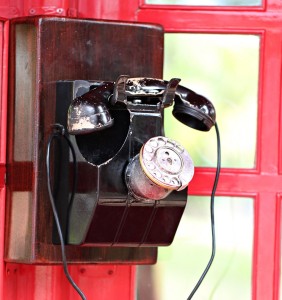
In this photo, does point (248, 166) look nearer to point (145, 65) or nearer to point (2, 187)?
point (145, 65)

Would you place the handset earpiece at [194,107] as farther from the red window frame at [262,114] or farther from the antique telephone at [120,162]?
the red window frame at [262,114]

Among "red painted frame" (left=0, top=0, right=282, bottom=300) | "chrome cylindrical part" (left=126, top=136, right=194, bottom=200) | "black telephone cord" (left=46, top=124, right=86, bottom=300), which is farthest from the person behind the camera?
"red painted frame" (left=0, top=0, right=282, bottom=300)

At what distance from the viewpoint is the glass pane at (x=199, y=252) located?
220 centimetres

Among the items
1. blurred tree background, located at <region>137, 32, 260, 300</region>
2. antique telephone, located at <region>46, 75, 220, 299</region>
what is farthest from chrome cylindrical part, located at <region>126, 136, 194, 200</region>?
blurred tree background, located at <region>137, 32, 260, 300</region>

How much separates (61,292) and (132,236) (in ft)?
0.81

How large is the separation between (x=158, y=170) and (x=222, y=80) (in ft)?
1.42

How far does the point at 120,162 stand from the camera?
1.91 metres

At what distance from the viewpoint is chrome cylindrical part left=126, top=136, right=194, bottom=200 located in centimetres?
184

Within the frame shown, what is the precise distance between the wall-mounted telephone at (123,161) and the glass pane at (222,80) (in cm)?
20

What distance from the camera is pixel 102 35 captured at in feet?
6.78

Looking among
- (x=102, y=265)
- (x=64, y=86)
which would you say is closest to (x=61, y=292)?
(x=102, y=265)

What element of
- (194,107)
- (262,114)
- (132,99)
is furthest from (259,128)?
(132,99)

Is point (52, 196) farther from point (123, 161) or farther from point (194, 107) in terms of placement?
point (194, 107)

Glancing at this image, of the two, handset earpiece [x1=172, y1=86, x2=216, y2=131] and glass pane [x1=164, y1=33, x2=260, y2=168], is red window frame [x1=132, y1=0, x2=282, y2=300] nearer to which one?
glass pane [x1=164, y1=33, x2=260, y2=168]
